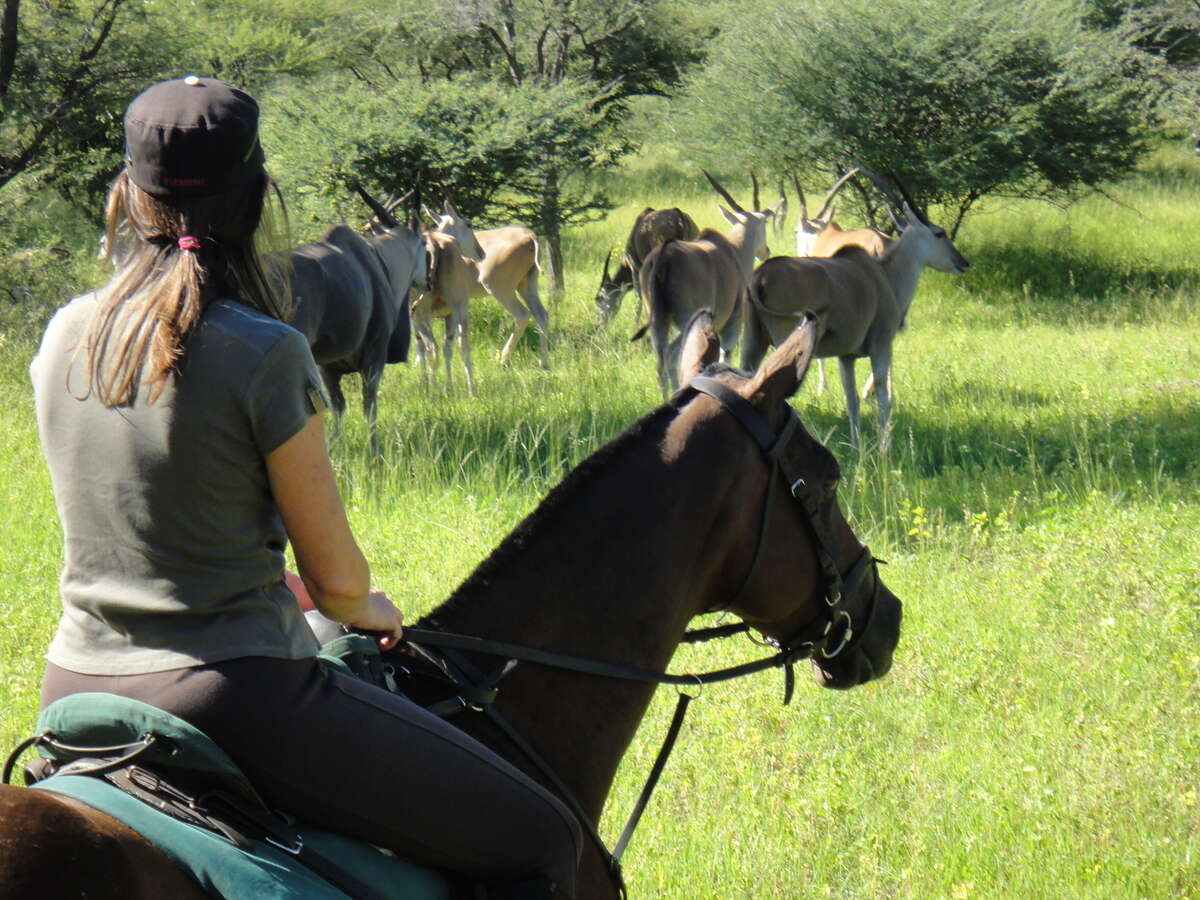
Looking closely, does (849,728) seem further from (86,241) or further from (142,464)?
(86,241)

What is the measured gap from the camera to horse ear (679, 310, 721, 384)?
118 inches

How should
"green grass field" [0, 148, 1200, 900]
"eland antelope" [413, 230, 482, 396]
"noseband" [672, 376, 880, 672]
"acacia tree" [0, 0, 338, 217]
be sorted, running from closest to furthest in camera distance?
"noseband" [672, 376, 880, 672]
"green grass field" [0, 148, 1200, 900]
"eland antelope" [413, 230, 482, 396]
"acacia tree" [0, 0, 338, 217]

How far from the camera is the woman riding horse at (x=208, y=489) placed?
1930mm

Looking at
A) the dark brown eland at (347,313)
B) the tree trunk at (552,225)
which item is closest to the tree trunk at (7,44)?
the tree trunk at (552,225)

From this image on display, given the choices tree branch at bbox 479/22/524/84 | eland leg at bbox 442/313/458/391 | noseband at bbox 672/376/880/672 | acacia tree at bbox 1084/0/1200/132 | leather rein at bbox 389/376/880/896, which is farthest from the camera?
tree branch at bbox 479/22/524/84

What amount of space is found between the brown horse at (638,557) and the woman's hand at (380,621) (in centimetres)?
20

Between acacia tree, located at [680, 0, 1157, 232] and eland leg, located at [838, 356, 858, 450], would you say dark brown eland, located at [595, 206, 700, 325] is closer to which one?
acacia tree, located at [680, 0, 1157, 232]

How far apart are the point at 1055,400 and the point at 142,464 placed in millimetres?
10270

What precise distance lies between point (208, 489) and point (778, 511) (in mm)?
1313

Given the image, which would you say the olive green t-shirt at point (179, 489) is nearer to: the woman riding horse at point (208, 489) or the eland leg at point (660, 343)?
the woman riding horse at point (208, 489)

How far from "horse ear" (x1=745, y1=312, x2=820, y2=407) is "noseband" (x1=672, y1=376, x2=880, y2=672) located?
0.04 metres

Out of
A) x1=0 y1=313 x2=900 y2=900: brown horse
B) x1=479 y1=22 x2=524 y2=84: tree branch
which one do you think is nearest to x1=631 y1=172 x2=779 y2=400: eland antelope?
x1=0 y1=313 x2=900 y2=900: brown horse

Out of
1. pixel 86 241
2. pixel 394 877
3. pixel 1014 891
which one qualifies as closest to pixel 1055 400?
pixel 1014 891

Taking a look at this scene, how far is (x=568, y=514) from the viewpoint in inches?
106
